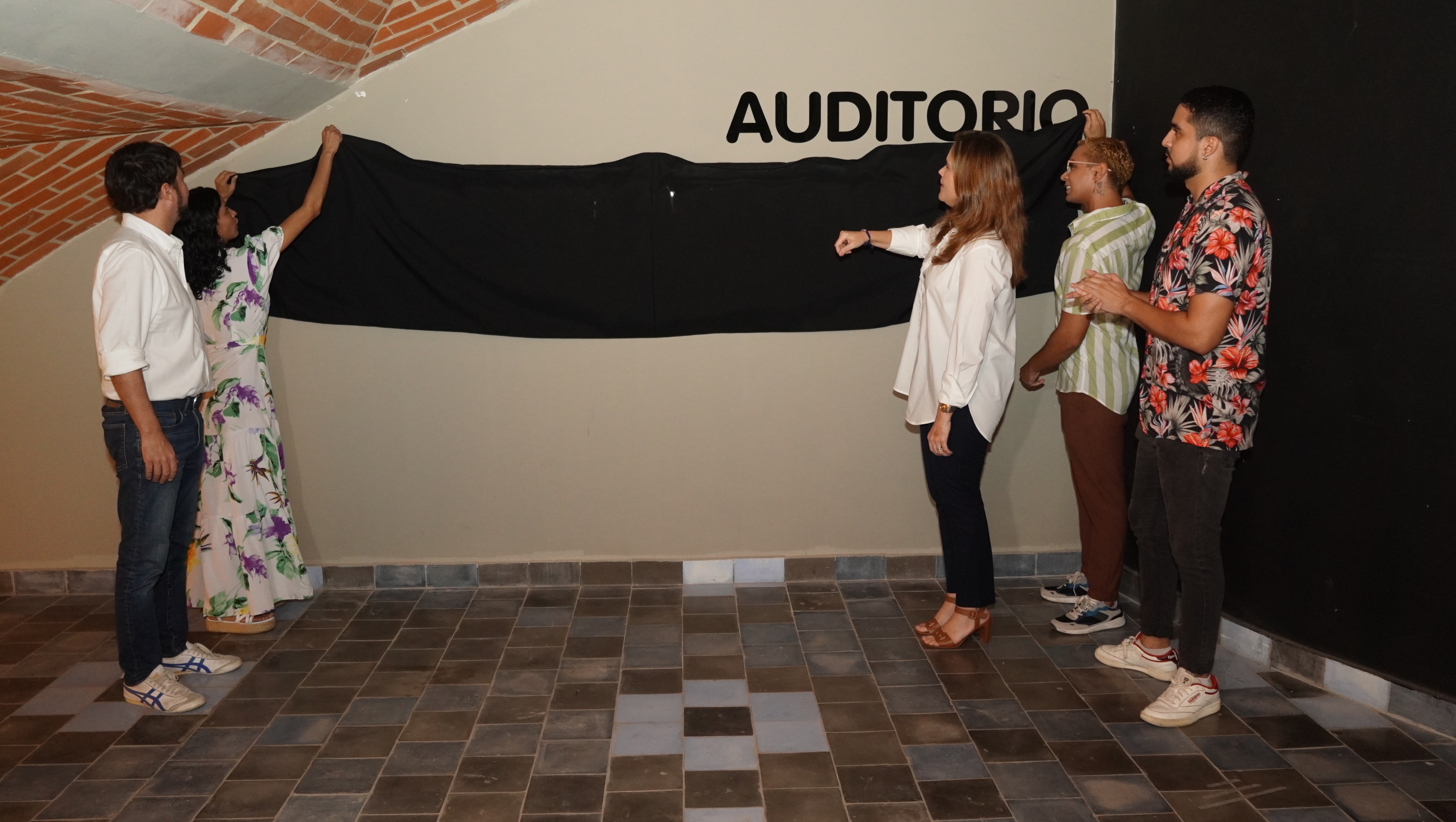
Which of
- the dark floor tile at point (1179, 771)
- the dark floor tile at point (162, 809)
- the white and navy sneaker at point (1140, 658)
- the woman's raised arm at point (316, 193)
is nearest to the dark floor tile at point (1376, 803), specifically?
the dark floor tile at point (1179, 771)

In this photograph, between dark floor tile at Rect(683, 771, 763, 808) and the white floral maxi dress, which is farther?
the white floral maxi dress

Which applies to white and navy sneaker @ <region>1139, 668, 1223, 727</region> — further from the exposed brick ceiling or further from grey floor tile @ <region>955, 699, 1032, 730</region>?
the exposed brick ceiling

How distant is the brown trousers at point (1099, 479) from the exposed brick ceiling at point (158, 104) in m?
2.80

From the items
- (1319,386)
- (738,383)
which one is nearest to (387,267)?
(738,383)

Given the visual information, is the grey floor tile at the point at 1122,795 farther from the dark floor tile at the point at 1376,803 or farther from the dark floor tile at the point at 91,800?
the dark floor tile at the point at 91,800

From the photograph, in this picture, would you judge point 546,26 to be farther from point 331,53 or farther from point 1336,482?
point 1336,482

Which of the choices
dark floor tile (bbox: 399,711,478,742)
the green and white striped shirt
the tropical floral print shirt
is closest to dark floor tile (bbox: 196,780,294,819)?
dark floor tile (bbox: 399,711,478,742)

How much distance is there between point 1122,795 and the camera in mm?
2756

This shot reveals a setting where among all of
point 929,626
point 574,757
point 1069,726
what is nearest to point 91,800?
point 574,757

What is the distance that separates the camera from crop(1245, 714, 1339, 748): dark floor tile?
3.01 m

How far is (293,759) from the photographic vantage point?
299cm

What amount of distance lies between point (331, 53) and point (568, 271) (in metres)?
1.19

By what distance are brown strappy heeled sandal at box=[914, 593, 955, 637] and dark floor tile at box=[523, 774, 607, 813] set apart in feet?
4.81

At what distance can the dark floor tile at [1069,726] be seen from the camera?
3074 mm
